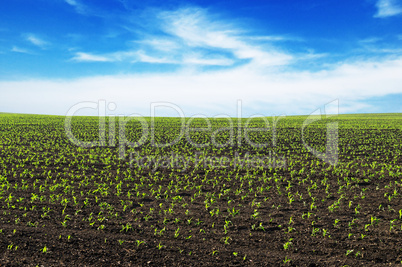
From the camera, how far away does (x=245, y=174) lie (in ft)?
50.2

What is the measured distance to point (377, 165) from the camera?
58.1ft

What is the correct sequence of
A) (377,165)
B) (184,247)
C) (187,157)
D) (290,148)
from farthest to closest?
(290,148), (187,157), (377,165), (184,247)

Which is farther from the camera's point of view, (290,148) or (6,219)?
(290,148)

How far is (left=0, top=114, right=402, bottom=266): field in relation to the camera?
7168mm

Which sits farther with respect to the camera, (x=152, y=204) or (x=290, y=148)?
(x=290, y=148)

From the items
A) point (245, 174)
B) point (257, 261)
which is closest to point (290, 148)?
point (245, 174)

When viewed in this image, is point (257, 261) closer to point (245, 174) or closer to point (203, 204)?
point (203, 204)

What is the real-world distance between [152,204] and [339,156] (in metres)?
15.7

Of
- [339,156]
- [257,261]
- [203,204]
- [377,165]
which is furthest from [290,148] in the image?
[257,261]

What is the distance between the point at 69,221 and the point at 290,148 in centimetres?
2032

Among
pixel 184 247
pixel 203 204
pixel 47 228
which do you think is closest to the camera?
pixel 184 247

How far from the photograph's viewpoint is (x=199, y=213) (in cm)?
981

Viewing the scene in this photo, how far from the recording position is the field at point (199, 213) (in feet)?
23.5

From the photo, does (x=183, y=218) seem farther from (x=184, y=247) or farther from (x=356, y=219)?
(x=356, y=219)
